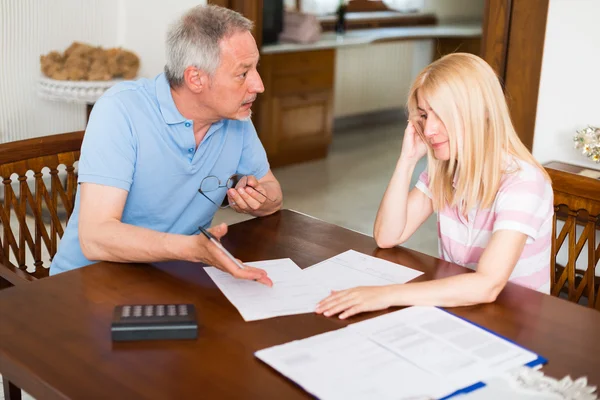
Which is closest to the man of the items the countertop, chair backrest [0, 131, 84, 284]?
chair backrest [0, 131, 84, 284]

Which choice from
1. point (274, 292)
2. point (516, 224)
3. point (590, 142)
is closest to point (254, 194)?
point (274, 292)

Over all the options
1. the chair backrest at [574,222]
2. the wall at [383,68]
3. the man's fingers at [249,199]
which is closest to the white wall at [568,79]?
the chair backrest at [574,222]

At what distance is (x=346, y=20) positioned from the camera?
609 cm

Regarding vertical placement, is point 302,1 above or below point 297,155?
above

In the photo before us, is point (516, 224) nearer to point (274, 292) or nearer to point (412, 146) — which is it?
Result: point (412, 146)

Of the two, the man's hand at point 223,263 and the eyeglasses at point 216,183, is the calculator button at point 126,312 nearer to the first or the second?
the man's hand at point 223,263

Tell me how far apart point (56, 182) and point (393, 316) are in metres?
1.11

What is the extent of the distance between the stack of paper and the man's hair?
56cm

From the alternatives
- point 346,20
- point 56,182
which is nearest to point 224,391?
point 56,182

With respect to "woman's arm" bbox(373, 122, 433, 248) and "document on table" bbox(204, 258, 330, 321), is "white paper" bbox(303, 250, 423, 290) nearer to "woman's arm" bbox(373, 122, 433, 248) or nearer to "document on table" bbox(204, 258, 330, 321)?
"document on table" bbox(204, 258, 330, 321)

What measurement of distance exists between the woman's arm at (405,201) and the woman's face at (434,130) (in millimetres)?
112

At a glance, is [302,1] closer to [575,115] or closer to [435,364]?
[575,115]

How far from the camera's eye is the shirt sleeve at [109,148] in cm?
182

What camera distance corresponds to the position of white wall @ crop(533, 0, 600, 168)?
2852 mm
